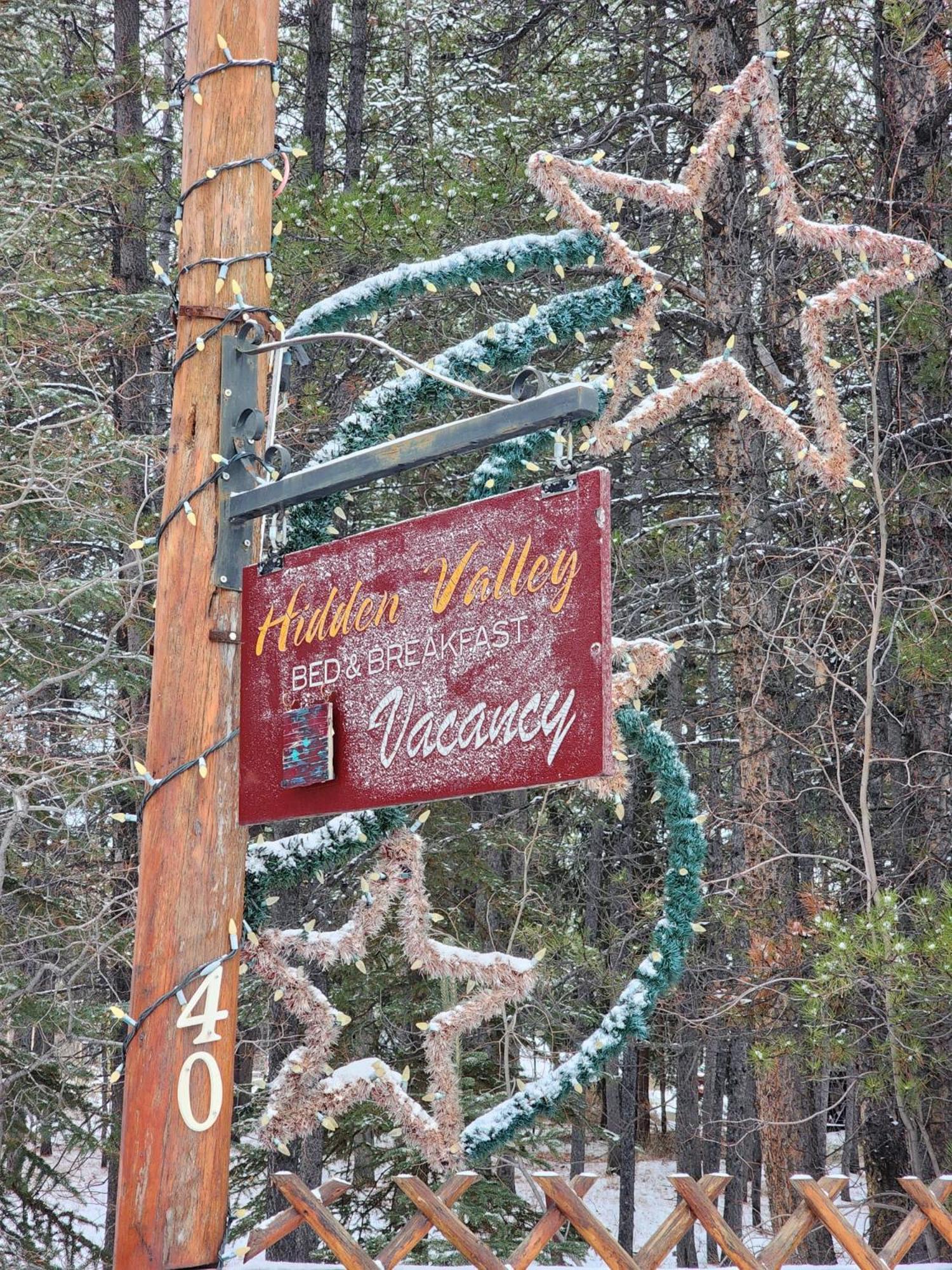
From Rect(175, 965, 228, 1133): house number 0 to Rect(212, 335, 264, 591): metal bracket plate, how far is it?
35.7 inches

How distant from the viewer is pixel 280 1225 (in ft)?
14.5

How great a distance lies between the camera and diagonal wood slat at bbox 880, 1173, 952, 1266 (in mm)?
5074

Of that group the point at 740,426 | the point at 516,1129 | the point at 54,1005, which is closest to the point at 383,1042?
the point at 54,1005

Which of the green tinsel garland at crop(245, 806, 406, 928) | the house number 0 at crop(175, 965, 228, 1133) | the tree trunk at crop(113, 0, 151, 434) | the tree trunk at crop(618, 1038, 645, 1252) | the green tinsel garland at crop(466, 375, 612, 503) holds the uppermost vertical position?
the tree trunk at crop(113, 0, 151, 434)

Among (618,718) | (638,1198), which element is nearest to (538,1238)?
(618,718)

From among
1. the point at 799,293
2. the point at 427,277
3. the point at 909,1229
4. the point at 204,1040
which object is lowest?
the point at 909,1229

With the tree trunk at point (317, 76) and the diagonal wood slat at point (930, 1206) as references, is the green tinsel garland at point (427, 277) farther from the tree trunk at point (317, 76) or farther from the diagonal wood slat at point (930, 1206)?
the tree trunk at point (317, 76)

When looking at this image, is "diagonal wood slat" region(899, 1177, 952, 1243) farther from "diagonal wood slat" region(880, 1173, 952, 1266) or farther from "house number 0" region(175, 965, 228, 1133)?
"house number 0" region(175, 965, 228, 1133)

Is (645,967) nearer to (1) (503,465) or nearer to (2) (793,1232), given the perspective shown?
(2) (793,1232)

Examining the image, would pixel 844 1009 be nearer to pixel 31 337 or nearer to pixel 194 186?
pixel 194 186

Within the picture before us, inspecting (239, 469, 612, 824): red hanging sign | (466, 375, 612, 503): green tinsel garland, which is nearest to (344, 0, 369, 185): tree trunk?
(466, 375, 612, 503): green tinsel garland

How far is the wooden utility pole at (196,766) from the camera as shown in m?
2.91

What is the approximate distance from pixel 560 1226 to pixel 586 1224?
0.77 feet

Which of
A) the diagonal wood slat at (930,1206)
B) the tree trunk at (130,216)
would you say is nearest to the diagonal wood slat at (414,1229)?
the diagonal wood slat at (930,1206)
